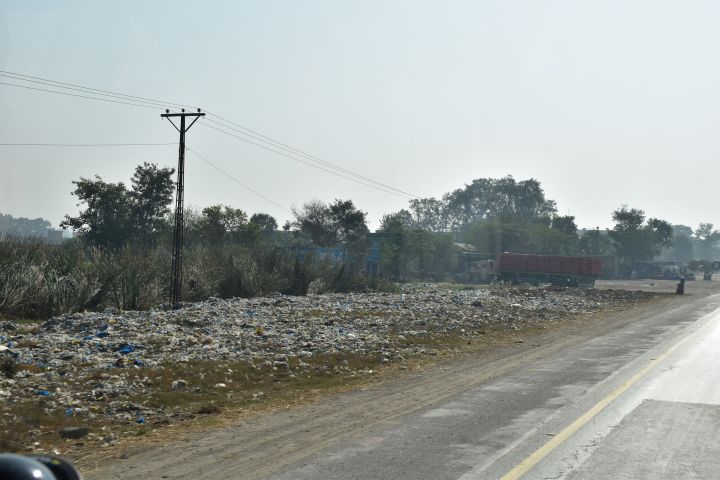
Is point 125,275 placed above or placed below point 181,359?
above

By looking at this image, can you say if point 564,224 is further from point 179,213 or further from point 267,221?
point 179,213

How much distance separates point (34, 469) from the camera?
339cm

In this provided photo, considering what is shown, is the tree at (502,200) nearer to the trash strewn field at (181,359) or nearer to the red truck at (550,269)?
the red truck at (550,269)

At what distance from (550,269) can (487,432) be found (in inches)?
2613

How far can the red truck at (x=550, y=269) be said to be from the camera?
233 ft

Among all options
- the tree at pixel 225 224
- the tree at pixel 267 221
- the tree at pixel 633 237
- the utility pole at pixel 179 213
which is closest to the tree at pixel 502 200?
the tree at pixel 633 237

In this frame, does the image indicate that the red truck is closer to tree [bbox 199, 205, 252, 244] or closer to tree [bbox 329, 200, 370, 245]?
tree [bbox 329, 200, 370, 245]

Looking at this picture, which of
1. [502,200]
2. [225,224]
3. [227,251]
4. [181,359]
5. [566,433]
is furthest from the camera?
[502,200]

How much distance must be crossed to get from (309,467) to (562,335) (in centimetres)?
1736

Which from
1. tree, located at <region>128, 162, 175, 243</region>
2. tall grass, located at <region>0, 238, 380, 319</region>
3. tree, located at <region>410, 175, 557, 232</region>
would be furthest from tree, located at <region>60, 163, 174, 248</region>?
tree, located at <region>410, 175, 557, 232</region>

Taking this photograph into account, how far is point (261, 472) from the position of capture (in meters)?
7.13

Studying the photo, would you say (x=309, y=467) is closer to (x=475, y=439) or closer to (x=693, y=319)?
(x=475, y=439)

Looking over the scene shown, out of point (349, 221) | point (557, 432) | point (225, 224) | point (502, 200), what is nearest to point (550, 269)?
point (349, 221)

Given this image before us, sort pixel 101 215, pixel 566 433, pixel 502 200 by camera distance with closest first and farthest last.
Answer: pixel 566 433 → pixel 101 215 → pixel 502 200
